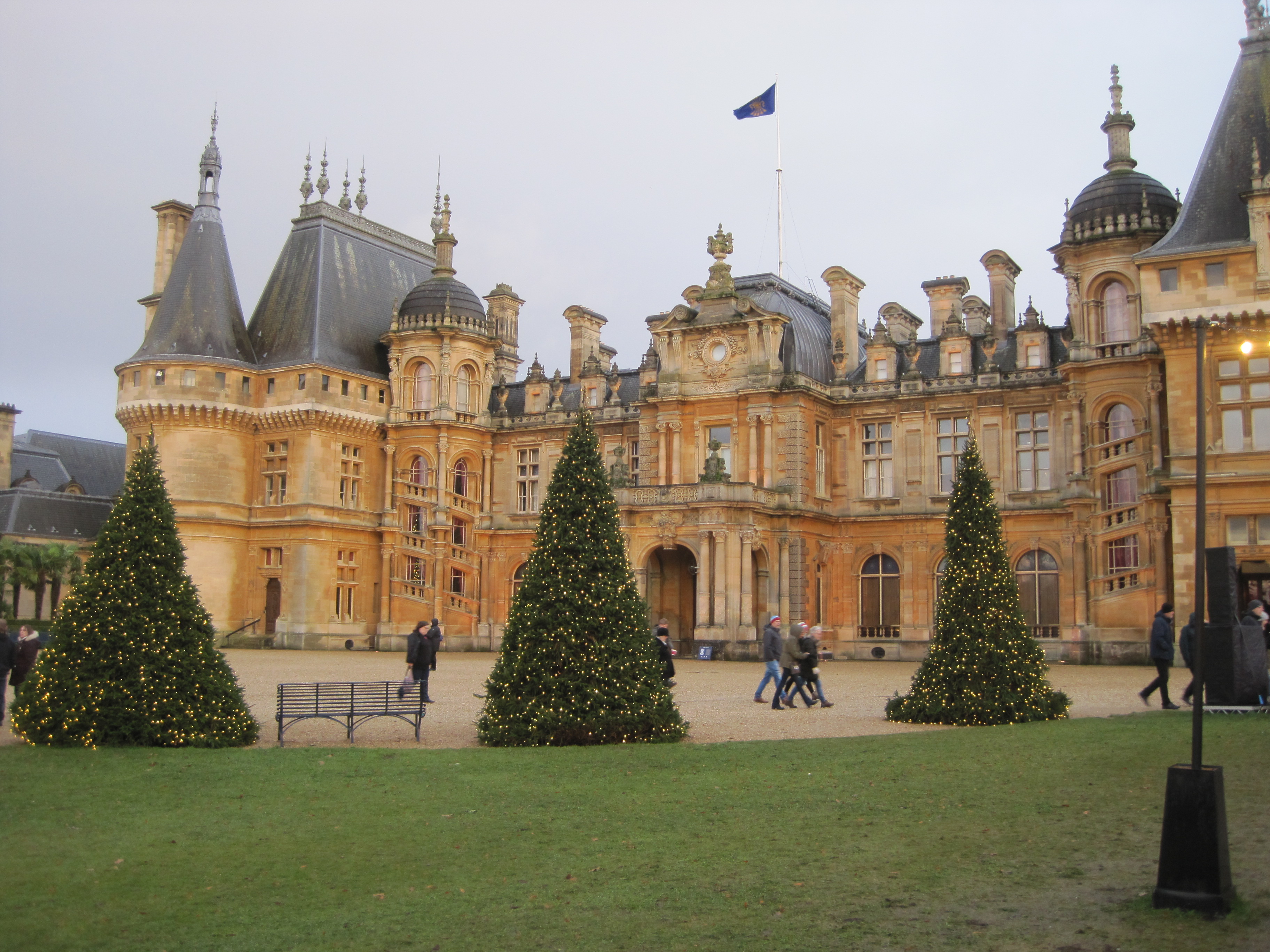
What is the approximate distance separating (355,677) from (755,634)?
16067mm

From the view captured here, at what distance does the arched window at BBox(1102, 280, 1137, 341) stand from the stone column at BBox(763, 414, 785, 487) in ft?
37.3

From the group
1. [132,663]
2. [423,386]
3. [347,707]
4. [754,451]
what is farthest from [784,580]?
[132,663]

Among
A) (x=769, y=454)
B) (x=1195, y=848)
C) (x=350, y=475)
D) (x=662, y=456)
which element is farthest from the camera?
Answer: (x=350, y=475)

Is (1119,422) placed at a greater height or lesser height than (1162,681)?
greater

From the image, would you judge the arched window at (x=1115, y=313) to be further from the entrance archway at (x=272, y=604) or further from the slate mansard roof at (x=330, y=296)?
the entrance archway at (x=272, y=604)

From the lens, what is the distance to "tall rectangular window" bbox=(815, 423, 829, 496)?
43.6 meters

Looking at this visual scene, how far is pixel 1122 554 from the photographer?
37.1 meters

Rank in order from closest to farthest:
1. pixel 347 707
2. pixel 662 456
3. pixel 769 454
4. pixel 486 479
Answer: pixel 347 707 < pixel 769 454 < pixel 662 456 < pixel 486 479

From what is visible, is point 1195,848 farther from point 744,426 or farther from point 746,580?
point 744,426

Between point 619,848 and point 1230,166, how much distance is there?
104 ft

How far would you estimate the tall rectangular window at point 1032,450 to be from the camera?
41062 mm

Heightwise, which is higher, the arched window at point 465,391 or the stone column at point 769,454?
the arched window at point 465,391

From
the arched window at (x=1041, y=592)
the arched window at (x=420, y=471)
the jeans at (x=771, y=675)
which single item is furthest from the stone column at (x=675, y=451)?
the jeans at (x=771, y=675)

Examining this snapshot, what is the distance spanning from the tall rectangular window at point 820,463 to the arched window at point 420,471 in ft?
53.2
